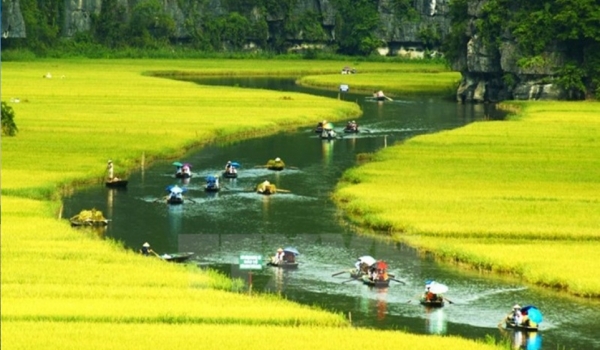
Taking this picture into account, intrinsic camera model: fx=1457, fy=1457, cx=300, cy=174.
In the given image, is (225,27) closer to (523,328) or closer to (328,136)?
(328,136)

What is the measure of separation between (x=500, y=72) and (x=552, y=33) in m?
8.14

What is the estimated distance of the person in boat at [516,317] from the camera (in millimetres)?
27312

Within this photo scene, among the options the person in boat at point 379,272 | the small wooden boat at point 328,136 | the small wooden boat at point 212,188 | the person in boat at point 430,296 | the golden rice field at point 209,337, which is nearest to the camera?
the golden rice field at point 209,337

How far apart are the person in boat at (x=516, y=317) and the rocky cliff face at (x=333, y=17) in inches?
4805

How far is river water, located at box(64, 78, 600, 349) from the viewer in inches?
1117

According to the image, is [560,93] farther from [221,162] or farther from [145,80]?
[221,162]

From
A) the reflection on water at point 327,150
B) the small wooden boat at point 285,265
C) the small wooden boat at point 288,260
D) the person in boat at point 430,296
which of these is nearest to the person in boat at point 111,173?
the reflection on water at point 327,150

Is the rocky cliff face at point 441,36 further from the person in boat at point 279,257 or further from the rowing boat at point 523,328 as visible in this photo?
the rowing boat at point 523,328

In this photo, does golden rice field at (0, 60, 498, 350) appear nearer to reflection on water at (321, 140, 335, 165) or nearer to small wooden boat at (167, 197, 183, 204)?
small wooden boat at (167, 197, 183, 204)

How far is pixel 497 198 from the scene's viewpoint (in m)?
42.9

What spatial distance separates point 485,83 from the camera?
3735 inches

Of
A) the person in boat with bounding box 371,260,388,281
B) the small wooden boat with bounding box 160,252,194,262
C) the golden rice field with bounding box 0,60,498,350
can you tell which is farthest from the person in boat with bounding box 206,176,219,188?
the person in boat with bounding box 371,260,388,281

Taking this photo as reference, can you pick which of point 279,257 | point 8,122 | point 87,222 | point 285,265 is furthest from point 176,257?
point 8,122

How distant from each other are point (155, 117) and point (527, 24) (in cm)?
2823
